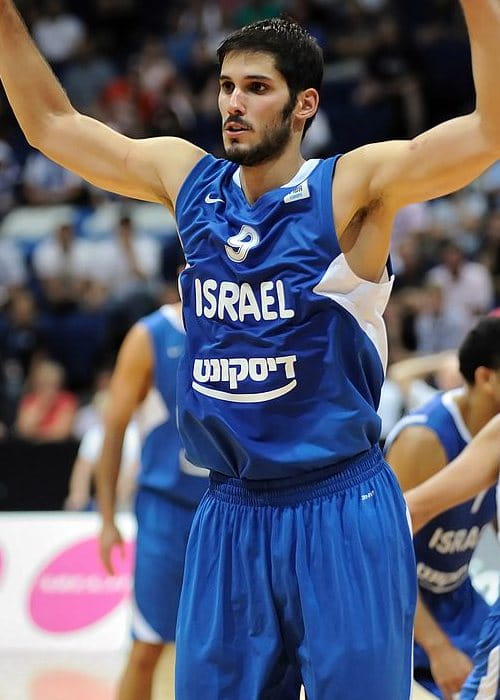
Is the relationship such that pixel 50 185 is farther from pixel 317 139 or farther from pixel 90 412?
pixel 90 412

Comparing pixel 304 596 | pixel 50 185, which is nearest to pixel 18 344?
pixel 50 185

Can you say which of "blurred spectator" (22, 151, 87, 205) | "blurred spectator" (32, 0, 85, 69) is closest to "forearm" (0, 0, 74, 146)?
"blurred spectator" (22, 151, 87, 205)

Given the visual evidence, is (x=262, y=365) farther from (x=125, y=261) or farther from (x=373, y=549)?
(x=125, y=261)

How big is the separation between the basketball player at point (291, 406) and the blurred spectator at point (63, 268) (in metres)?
9.39

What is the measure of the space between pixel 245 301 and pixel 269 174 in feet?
1.09

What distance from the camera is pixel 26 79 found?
3320 millimetres

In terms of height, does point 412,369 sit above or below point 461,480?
below

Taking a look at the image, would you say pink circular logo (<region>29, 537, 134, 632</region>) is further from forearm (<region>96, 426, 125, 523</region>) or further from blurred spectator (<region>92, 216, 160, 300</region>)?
blurred spectator (<region>92, 216, 160, 300</region>)

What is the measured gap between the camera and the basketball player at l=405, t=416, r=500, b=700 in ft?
11.7

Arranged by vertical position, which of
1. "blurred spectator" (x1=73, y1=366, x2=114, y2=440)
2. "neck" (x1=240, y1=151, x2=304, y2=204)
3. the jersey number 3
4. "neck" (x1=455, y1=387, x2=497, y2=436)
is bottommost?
"blurred spectator" (x1=73, y1=366, x2=114, y2=440)

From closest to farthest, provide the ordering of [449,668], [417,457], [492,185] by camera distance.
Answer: [449,668], [417,457], [492,185]

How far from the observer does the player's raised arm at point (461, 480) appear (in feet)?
12.0

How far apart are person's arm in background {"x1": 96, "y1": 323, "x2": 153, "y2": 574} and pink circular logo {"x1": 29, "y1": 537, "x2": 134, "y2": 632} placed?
7.39 ft

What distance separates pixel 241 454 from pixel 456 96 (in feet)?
39.3
